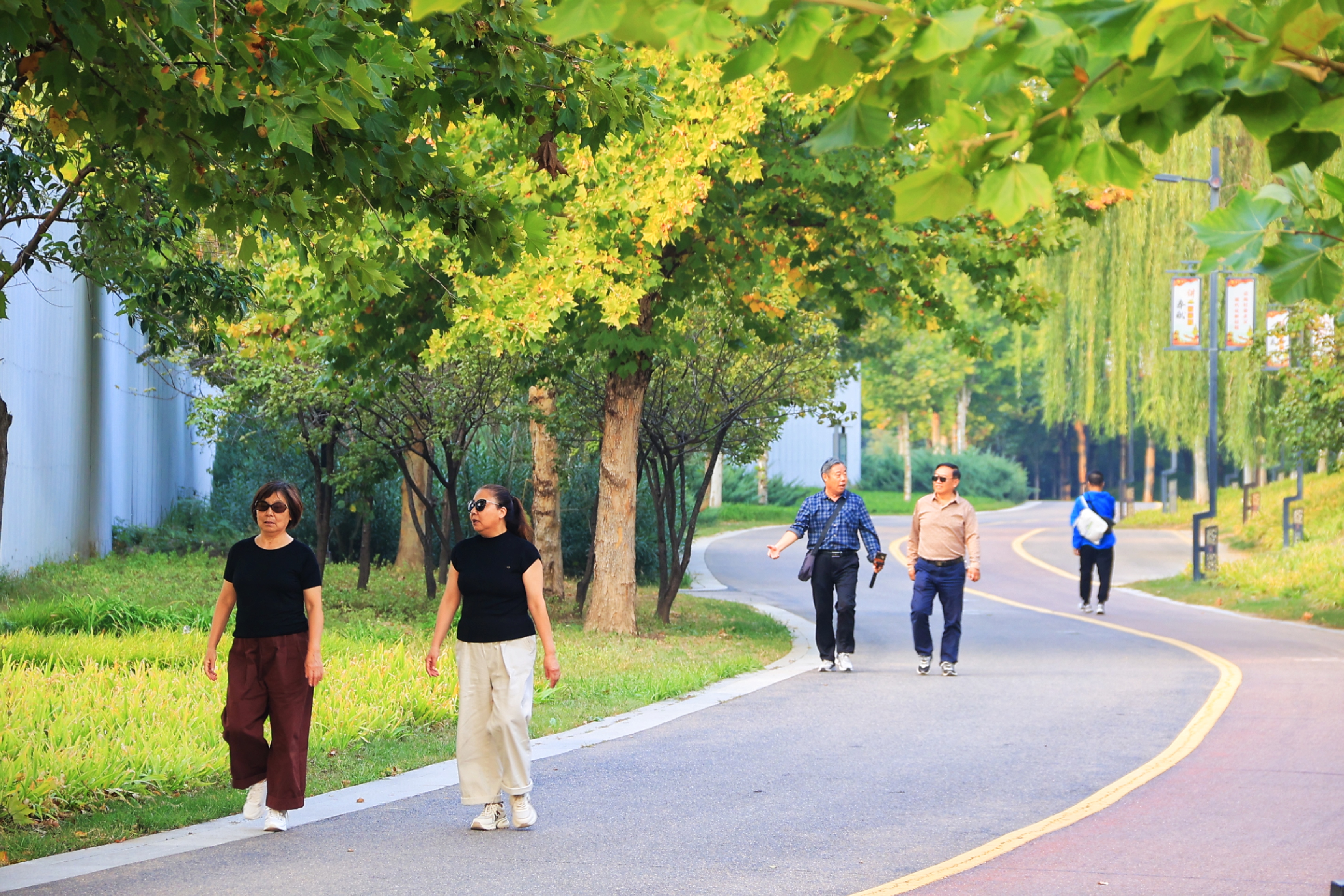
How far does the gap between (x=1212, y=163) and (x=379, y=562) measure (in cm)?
1442

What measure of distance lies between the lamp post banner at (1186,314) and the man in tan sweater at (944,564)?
13.5 m

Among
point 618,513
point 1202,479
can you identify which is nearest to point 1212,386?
point 618,513

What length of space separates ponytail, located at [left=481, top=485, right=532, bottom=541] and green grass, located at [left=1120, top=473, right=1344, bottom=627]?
42.3 feet

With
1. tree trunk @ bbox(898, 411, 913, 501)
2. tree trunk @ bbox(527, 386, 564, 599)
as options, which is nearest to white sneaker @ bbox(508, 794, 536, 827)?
tree trunk @ bbox(527, 386, 564, 599)

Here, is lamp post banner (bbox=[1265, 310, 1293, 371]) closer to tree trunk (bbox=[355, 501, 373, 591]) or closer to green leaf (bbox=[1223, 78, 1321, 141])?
tree trunk (bbox=[355, 501, 373, 591])

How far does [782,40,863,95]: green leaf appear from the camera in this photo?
107 inches

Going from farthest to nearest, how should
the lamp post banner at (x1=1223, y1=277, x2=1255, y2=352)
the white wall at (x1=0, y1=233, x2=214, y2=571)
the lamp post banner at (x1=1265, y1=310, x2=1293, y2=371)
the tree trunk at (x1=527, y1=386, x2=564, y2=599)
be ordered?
the lamp post banner at (x1=1223, y1=277, x2=1255, y2=352) < the lamp post banner at (x1=1265, y1=310, x2=1293, y2=371) < the tree trunk at (x1=527, y1=386, x2=564, y2=599) < the white wall at (x1=0, y1=233, x2=214, y2=571)

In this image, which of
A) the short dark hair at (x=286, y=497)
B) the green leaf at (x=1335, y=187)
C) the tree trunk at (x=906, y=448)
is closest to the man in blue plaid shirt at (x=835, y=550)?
the short dark hair at (x=286, y=497)

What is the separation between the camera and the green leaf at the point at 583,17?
2.49m

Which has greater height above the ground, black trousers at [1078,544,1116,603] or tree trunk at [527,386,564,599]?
tree trunk at [527,386,564,599]

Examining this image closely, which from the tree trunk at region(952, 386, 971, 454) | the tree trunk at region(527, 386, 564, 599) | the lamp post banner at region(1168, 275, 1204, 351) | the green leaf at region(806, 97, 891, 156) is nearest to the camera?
the green leaf at region(806, 97, 891, 156)

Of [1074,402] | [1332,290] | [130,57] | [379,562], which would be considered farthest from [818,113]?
[1074,402]

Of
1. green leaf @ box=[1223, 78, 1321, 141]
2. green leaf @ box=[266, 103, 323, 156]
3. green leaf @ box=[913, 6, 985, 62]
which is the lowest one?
green leaf @ box=[1223, 78, 1321, 141]

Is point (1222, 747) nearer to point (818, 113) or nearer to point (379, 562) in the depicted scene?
point (818, 113)
